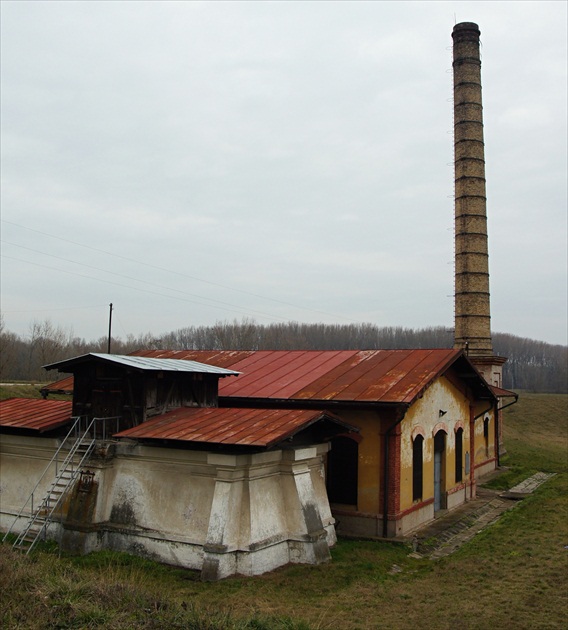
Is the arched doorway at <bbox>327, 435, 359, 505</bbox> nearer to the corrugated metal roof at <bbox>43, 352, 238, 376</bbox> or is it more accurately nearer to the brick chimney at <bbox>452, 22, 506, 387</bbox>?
the corrugated metal roof at <bbox>43, 352, 238, 376</bbox>

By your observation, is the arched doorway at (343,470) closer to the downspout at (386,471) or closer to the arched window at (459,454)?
the downspout at (386,471)

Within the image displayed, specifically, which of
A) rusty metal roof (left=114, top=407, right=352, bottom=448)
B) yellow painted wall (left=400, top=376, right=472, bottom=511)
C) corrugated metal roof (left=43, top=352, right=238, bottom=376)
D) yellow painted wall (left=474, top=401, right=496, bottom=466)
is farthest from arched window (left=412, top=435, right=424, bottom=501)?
yellow painted wall (left=474, top=401, right=496, bottom=466)

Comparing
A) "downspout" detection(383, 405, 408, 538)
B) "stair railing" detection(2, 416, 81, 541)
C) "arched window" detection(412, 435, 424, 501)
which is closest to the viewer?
"stair railing" detection(2, 416, 81, 541)

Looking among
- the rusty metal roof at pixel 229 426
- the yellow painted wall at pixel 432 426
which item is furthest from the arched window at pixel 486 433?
the rusty metal roof at pixel 229 426

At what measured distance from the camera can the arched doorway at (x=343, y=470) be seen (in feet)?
47.9

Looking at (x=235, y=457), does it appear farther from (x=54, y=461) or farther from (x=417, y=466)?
(x=417, y=466)

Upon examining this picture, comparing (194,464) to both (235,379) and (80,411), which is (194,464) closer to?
(80,411)

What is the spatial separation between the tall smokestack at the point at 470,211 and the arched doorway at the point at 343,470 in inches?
643

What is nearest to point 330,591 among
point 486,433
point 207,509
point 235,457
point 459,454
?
point 207,509

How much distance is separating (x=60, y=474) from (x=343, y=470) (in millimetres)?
6388

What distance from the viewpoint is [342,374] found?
16.4 m

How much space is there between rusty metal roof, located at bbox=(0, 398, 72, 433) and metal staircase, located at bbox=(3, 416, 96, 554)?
44 centimetres

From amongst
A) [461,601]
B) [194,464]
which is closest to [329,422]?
[194,464]

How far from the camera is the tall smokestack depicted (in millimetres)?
30031
